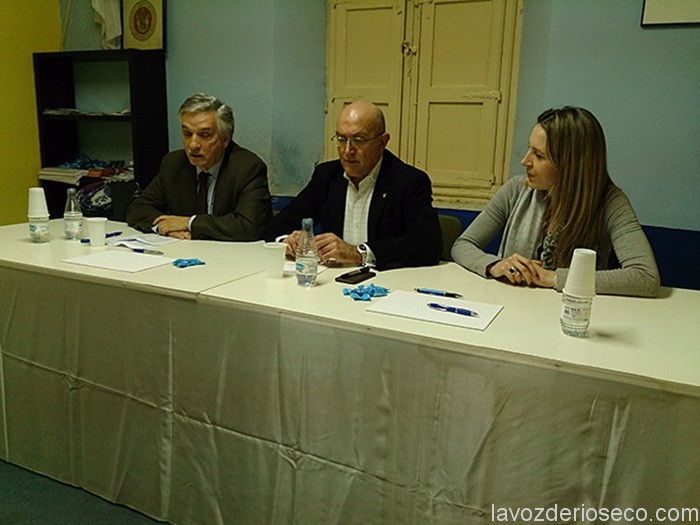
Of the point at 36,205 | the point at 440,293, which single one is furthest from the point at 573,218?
the point at 36,205

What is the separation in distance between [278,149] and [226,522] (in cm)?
246

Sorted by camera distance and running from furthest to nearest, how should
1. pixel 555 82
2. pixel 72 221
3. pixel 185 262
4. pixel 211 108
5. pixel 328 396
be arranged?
pixel 555 82 < pixel 211 108 < pixel 72 221 < pixel 185 262 < pixel 328 396

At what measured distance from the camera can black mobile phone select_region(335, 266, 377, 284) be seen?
1691 mm

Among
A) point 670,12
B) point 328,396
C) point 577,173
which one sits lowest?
point 328,396

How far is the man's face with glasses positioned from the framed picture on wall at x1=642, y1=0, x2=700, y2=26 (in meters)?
1.46

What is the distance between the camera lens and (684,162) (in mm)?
2754

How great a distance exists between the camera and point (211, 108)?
2439 millimetres

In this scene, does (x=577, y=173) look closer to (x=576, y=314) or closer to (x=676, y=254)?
(x=576, y=314)

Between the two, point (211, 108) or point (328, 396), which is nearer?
point (328, 396)

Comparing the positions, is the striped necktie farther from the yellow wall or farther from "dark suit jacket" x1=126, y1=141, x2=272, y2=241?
the yellow wall

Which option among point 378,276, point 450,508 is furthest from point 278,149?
point 450,508

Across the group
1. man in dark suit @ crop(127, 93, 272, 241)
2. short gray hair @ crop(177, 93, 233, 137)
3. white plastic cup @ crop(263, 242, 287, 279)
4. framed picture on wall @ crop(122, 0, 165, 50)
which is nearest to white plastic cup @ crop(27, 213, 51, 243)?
man in dark suit @ crop(127, 93, 272, 241)

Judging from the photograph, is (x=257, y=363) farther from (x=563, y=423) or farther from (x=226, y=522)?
(x=563, y=423)

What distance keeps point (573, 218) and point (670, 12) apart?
1.49 meters
